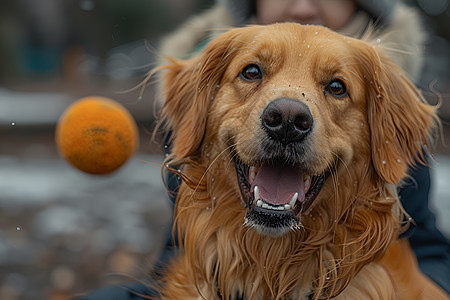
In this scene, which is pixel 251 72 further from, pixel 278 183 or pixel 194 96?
pixel 278 183

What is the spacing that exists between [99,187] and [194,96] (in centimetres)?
552

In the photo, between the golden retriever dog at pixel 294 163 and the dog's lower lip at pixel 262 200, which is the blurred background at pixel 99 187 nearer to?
the golden retriever dog at pixel 294 163

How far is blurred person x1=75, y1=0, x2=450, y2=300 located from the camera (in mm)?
1686

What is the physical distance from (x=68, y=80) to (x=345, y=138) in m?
14.1

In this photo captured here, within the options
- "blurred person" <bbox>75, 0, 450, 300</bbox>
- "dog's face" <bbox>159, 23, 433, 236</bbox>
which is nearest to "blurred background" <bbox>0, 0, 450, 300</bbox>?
"blurred person" <bbox>75, 0, 450, 300</bbox>

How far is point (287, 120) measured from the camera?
4.81ft

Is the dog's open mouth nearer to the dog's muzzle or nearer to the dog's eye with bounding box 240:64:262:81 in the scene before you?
the dog's muzzle

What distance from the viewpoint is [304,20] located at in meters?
1.69

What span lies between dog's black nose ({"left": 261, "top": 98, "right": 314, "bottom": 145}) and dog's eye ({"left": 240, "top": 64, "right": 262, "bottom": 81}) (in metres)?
0.23

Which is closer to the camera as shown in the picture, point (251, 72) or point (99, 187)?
point (251, 72)

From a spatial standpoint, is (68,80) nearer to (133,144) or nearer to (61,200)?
(61,200)

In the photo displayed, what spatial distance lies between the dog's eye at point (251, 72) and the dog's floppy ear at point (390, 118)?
40 centimetres

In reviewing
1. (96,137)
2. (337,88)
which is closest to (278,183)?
(337,88)

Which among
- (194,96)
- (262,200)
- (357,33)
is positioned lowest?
(262,200)
